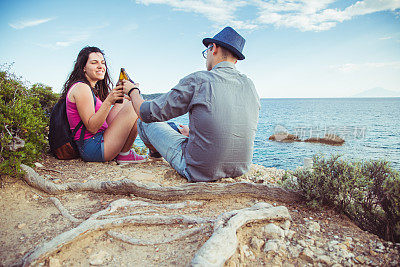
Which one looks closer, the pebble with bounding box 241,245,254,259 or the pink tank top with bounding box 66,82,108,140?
the pebble with bounding box 241,245,254,259

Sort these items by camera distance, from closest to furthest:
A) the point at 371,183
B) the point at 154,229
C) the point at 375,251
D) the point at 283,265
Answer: the point at 283,265 < the point at 375,251 < the point at 154,229 < the point at 371,183

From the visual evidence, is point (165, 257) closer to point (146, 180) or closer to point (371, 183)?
point (146, 180)

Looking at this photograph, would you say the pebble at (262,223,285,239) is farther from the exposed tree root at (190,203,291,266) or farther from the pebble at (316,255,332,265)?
the pebble at (316,255,332,265)

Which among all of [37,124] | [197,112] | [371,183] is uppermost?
[197,112]

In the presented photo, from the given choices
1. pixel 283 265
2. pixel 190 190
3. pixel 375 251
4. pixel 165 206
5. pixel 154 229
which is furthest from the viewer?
pixel 190 190

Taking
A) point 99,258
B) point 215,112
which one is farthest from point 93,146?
point 99,258

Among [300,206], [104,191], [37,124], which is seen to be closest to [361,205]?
[300,206]

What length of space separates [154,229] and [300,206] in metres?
1.93

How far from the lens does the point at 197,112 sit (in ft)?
10.4

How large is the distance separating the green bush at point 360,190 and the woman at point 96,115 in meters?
3.26

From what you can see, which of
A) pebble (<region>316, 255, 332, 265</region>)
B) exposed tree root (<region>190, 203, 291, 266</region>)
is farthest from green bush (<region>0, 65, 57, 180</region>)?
pebble (<region>316, 255, 332, 265</region>)

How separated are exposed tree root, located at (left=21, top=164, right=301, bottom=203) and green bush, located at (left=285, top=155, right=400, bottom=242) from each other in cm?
33

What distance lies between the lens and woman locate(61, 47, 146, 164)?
4.22m

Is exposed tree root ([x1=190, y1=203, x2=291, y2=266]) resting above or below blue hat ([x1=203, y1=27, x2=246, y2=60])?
below
